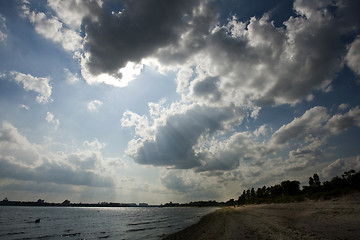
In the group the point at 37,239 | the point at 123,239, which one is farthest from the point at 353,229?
the point at 37,239

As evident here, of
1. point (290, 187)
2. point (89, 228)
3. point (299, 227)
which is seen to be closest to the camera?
point (299, 227)

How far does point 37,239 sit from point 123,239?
15.9 metres

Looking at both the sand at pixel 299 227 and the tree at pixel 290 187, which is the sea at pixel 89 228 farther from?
the tree at pixel 290 187

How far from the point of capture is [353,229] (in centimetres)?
2017

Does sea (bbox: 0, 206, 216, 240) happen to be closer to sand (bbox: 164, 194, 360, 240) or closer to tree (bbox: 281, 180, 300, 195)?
sand (bbox: 164, 194, 360, 240)

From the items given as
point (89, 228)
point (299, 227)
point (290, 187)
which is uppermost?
point (290, 187)

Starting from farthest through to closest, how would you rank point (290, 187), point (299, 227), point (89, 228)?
point (290, 187) → point (89, 228) → point (299, 227)

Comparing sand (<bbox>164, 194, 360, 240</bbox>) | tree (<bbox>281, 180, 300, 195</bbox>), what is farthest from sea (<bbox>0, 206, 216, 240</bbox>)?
tree (<bbox>281, 180, 300, 195</bbox>)

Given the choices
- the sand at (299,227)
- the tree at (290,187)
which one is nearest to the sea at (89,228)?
the sand at (299,227)

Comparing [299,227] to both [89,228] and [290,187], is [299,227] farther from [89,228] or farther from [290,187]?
[290,187]

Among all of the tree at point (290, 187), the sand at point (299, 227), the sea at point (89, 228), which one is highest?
the tree at point (290, 187)

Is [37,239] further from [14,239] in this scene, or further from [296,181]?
[296,181]

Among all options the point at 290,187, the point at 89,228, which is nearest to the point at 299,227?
the point at 89,228

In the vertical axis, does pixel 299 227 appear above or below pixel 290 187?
below
